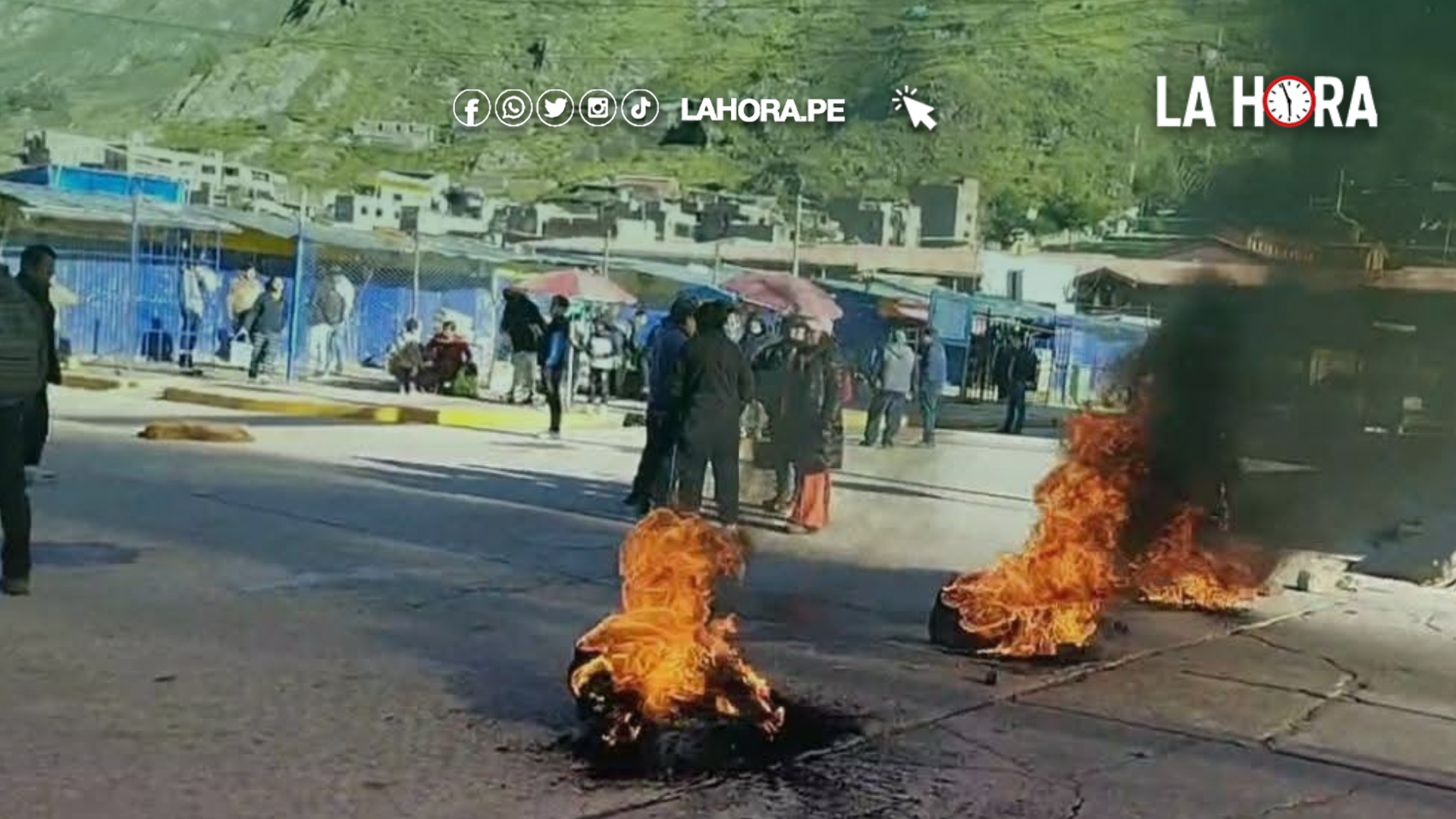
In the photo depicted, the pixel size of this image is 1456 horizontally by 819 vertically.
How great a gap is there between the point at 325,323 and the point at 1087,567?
17689 millimetres

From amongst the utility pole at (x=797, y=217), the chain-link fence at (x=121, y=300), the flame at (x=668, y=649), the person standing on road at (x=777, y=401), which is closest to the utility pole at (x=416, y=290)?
the chain-link fence at (x=121, y=300)

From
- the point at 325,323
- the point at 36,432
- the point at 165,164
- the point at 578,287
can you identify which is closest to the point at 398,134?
the point at 165,164

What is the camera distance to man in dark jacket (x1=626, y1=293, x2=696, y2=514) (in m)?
10.3

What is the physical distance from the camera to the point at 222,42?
249ft

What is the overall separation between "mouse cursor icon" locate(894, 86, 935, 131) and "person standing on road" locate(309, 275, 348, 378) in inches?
664

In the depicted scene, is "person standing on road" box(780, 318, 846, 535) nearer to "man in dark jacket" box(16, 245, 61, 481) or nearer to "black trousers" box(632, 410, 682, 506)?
"black trousers" box(632, 410, 682, 506)

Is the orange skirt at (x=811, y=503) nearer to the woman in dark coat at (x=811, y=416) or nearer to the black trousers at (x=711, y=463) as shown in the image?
the woman in dark coat at (x=811, y=416)

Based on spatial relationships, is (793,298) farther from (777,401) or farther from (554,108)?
(554,108)

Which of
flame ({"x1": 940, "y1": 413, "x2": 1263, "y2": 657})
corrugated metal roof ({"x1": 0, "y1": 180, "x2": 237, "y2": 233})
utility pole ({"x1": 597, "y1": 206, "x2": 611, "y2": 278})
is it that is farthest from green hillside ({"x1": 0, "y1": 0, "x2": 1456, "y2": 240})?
corrugated metal roof ({"x1": 0, "y1": 180, "x2": 237, "y2": 233})

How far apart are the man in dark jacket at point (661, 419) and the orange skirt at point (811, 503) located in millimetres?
832

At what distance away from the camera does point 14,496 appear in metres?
6.57

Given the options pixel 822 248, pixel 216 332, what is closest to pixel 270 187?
pixel 216 332

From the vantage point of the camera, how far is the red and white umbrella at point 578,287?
71.4 ft

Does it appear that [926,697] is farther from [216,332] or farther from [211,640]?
[216,332]
